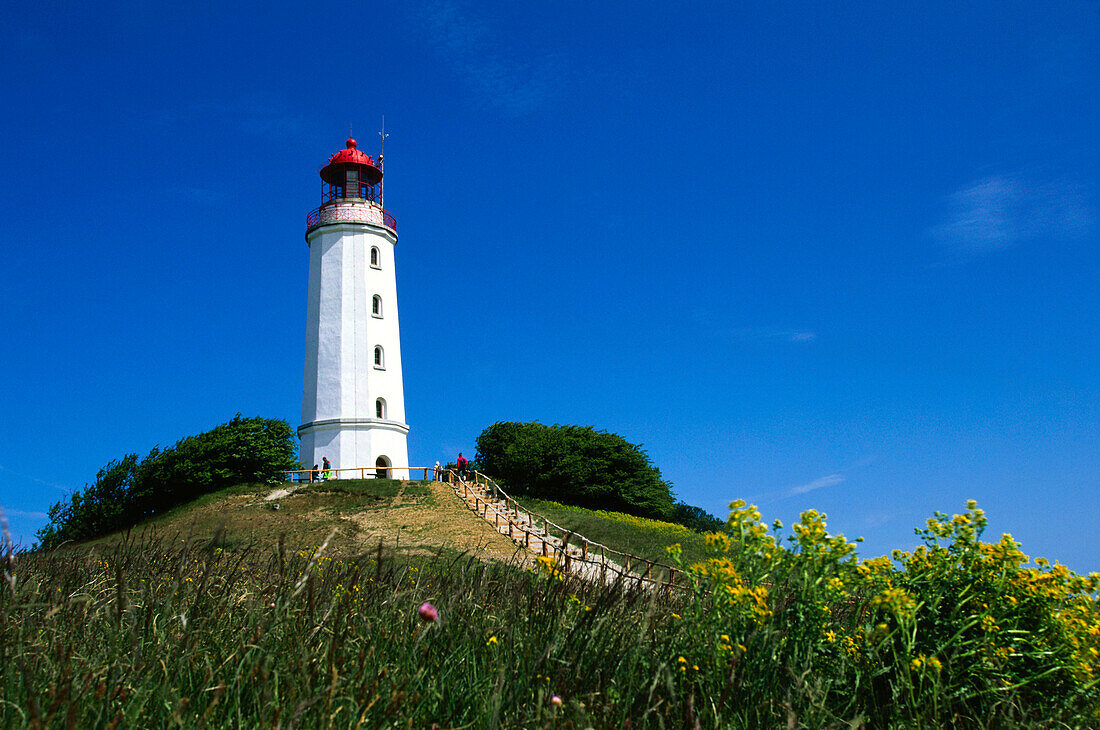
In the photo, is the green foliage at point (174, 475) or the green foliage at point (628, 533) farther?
the green foliage at point (174, 475)

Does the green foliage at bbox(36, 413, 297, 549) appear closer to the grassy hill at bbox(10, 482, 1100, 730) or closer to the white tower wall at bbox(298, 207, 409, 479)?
the white tower wall at bbox(298, 207, 409, 479)

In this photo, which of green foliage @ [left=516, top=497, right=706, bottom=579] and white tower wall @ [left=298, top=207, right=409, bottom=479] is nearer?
green foliage @ [left=516, top=497, right=706, bottom=579]

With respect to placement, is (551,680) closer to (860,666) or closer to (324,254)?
(860,666)

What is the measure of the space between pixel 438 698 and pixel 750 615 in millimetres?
1887

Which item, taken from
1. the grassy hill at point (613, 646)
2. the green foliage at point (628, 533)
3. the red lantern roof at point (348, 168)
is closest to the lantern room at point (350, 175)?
the red lantern roof at point (348, 168)

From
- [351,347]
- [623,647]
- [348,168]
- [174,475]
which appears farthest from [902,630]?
[348,168]

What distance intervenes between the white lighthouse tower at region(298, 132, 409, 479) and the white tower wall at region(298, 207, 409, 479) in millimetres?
51

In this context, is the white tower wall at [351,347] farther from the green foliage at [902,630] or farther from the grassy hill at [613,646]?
the green foliage at [902,630]

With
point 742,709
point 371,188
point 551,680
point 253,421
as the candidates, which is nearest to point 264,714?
point 551,680

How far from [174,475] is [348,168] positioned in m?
20.3

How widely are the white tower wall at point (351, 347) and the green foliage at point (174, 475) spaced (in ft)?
14.0

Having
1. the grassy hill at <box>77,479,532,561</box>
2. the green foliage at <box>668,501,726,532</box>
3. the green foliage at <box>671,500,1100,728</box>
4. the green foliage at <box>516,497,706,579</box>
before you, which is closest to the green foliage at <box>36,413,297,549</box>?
the grassy hill at <box>77,479,532,561</box>

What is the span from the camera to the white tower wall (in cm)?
3822

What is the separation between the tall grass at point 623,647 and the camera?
11.9 ft
